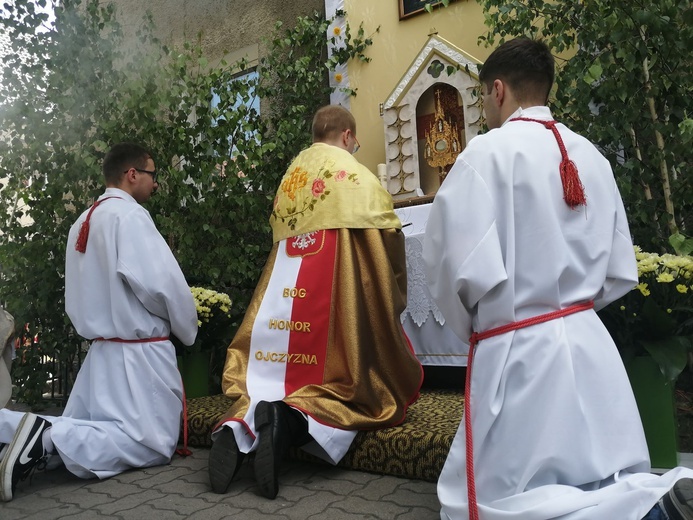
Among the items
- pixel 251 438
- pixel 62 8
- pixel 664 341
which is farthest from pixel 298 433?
pixel 62 8

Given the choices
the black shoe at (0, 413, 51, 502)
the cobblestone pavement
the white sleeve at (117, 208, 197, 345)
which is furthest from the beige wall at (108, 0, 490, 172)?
the cobblestone pavement

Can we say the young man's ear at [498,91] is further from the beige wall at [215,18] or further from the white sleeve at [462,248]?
the beige wall at [215,18]

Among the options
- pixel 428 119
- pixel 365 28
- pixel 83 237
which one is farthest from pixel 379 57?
pixel 83 237

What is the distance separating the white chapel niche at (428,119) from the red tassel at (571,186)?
297cm

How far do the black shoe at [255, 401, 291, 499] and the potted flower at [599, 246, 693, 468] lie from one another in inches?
54.7

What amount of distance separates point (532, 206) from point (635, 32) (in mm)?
1647

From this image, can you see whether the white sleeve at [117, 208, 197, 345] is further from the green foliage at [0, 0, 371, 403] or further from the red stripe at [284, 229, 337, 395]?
the green foliage at [0, 0, 371, 403]

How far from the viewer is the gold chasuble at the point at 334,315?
280 cm

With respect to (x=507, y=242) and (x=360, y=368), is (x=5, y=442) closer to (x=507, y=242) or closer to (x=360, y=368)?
(x=360, y=368)

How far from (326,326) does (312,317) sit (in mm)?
84

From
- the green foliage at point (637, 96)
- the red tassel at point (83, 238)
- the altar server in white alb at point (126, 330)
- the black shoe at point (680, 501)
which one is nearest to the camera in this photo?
the black shoe at point (680, 501)

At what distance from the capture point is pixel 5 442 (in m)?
2.77

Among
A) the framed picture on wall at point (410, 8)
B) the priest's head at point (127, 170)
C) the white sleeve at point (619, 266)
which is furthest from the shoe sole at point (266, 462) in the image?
the framed picture on wall at point (410, 8)

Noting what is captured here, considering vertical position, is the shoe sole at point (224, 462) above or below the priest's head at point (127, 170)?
below
